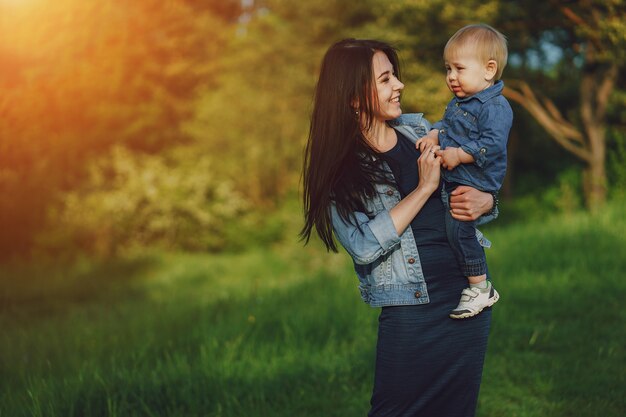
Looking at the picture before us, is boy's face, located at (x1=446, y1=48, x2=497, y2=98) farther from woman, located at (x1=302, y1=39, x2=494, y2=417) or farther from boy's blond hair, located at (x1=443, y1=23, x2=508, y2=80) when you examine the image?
woman, located at (x1=302, y1=39, x2=494, y2=417)

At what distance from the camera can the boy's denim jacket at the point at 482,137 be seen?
2.63 metres

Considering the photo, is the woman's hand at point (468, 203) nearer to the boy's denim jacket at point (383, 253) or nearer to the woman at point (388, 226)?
the woman at point (388, 226)

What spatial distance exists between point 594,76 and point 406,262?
39.0 ft

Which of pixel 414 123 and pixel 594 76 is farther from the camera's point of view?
pixel 594 76

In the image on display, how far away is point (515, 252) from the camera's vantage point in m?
8.07

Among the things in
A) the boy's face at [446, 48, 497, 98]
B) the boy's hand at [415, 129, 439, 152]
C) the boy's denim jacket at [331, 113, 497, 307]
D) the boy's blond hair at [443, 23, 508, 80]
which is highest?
the boy's blond hair at [443, 23, 508, 80]

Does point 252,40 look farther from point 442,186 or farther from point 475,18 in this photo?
point 442,186

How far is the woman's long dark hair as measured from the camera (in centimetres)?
267

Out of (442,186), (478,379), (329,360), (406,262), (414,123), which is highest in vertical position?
(414,123)

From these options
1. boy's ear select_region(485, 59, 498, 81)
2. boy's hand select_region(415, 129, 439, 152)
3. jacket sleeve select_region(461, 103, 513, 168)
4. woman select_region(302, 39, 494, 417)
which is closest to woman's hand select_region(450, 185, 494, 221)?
woman select_region(302, 39, 494, 417)

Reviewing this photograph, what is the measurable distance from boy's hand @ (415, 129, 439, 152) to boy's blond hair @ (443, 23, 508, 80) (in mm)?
325

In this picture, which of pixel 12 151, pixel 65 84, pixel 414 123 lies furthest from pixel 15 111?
pixel 414 123

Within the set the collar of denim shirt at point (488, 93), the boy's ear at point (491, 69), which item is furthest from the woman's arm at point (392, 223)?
the boy's ear at point (491, 69)

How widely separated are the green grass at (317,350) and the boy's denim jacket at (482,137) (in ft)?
6.79
